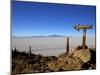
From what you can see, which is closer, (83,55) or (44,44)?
(44,44)

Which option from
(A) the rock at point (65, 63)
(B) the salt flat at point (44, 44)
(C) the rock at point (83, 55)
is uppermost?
(B) the salt flat at point (44, 44)

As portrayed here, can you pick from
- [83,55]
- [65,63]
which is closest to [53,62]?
[65,63]

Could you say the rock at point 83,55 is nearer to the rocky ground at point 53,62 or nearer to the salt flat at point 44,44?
the rocky ground at point 53,62

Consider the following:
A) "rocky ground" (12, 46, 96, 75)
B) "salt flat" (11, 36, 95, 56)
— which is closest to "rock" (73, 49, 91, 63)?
"rocky ground" (12, 46, 96, 75)

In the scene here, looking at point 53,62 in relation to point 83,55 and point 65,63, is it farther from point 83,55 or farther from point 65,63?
point 83,55

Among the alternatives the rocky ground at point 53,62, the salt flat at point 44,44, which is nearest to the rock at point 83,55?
the rocky ground at point 53,62

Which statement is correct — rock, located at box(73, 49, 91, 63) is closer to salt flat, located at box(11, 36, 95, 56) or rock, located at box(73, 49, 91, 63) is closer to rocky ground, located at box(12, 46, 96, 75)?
rocky ground, located at box(12, 46, 96, 75)

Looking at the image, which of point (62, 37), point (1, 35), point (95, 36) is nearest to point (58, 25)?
point (62, 37)
